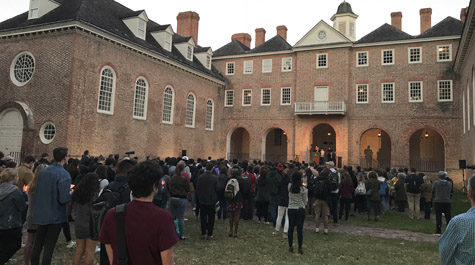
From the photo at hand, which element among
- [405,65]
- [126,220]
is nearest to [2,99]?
[126,220]

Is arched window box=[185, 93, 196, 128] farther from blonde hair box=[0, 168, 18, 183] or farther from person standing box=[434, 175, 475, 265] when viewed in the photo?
person standing box=[434, 175, 475, 265]

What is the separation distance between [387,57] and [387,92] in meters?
2.91

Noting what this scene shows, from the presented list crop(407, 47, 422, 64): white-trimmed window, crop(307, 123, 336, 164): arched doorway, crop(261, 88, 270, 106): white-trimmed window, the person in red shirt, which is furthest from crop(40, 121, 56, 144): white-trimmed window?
crop(407, 47, 422, 64): white-trimmed window

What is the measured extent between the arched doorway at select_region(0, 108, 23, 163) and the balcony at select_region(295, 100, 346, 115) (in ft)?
65.8

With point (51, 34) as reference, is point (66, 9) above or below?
above

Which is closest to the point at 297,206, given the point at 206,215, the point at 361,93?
the point at 206,215

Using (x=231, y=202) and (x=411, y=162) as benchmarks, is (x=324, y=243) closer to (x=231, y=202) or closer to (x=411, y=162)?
(x=231, y=202)

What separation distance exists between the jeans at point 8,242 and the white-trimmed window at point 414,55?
91.7ft

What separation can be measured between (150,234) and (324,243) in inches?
269

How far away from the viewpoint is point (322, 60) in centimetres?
2827

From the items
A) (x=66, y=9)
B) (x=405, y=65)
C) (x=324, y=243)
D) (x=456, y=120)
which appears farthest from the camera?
(x=405, y=65)

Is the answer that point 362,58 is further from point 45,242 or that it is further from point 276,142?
point 45,242

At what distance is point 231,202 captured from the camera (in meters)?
8.57

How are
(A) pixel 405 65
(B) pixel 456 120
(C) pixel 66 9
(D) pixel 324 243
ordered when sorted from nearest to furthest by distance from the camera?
(D) pixel 324 243, (C) pixel 66 9, (B) pixel 456 120, (A) pixel 405 65
